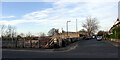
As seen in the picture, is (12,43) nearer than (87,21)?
Yes

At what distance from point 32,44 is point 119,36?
2259cm

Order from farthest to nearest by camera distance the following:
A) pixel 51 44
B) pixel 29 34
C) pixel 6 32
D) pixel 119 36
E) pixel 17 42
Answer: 1. pixel 6 32
2. pixel 29 34
3. pixel 119 36
4. pixel 17 42
5. pixel 51 44

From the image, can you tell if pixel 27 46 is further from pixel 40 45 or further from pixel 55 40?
pixel 55 40

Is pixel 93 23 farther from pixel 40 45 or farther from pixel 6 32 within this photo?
pixel 40 45

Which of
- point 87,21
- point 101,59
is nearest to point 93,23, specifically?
point 87,21

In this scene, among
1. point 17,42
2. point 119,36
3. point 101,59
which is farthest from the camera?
point 119,36

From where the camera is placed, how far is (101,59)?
1075 cm

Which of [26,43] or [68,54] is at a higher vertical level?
[26,43]

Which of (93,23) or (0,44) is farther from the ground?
(93,23)

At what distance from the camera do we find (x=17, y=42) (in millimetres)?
24422

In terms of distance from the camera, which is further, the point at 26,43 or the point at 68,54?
the point at 26,43

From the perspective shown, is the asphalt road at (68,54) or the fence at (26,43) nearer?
the asphalt road at (68,54)

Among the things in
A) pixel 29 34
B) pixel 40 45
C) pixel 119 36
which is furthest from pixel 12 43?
pixel 119 36

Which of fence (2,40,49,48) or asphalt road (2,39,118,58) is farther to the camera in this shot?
fence (2,40,49,48)
